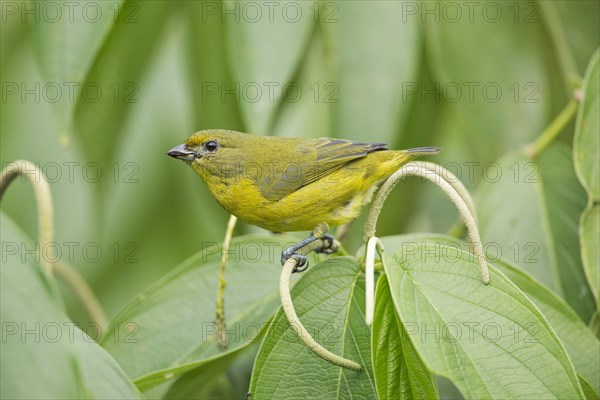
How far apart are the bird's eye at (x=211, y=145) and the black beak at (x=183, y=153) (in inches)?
1.7

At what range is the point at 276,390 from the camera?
5.07 feet

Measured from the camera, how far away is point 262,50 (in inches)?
81.1

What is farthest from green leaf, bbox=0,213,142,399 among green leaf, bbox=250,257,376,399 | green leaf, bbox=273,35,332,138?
green leaf, bbox=273,35,332,138

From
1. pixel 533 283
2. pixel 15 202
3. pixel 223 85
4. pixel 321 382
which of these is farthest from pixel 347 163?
pixel 15 202

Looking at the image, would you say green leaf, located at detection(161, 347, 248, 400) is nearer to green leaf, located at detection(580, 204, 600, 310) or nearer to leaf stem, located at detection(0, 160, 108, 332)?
leaf stem, located at detection(0, 160, 108, 332)

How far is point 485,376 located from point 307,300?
1.26 feet

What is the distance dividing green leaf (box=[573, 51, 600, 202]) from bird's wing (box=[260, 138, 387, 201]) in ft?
1.97

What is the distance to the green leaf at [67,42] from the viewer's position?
6.12 ft

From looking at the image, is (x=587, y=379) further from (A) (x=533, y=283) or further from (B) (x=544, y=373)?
(B) (x=544, y=373)

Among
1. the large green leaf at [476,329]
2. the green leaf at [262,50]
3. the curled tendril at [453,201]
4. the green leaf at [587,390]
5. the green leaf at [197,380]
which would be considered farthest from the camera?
the green leaf at [262,50]

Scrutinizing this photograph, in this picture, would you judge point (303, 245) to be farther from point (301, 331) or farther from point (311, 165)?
point (311, 165)

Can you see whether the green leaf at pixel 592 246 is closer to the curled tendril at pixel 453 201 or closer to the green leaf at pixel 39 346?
the curled tendril at pixel 453 201

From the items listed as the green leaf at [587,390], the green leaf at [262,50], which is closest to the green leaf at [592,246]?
the green leaf at [587,390]

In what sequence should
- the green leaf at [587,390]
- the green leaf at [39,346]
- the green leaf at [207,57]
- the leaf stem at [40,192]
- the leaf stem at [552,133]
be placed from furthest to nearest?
the green leaf at [207,57] < the leaf stem at [552,133] < the leaf stem at [40,192] < the green leaf at [587,390] < the green leaf at [39,346]
